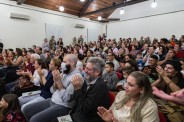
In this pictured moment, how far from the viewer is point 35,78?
300cm

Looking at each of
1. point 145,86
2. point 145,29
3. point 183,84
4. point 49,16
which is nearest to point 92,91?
point 145,86

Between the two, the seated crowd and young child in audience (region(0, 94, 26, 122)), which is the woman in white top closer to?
the seated crowd

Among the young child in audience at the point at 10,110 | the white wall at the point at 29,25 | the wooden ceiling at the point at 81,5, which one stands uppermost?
the wooden ceiling at the point at 81,5

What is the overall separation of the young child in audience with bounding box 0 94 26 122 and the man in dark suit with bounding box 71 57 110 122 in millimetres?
830

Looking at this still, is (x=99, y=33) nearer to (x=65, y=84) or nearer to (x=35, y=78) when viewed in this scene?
(x=35, y=78)

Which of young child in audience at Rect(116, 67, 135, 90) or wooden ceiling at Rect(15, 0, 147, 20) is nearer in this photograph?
young child in audience at Rect(116, 67, 135, 90)

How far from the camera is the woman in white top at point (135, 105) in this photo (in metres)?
1.29

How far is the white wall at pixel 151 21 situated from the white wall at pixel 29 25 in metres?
3.33

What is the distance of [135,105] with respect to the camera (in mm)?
1362

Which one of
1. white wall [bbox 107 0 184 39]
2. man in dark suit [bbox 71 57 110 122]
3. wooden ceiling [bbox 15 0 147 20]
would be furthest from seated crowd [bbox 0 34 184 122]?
white wall [bbox 107 0 184 39]

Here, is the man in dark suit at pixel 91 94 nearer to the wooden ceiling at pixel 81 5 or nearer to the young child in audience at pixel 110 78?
the young child in audience at pixel 110 78

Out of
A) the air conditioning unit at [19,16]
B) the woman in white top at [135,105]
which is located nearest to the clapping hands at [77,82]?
the woman in white top at [135,105]

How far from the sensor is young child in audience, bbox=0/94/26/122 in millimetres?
2084

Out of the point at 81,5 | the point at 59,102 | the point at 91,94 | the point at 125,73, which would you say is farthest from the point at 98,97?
the point at 81,5
